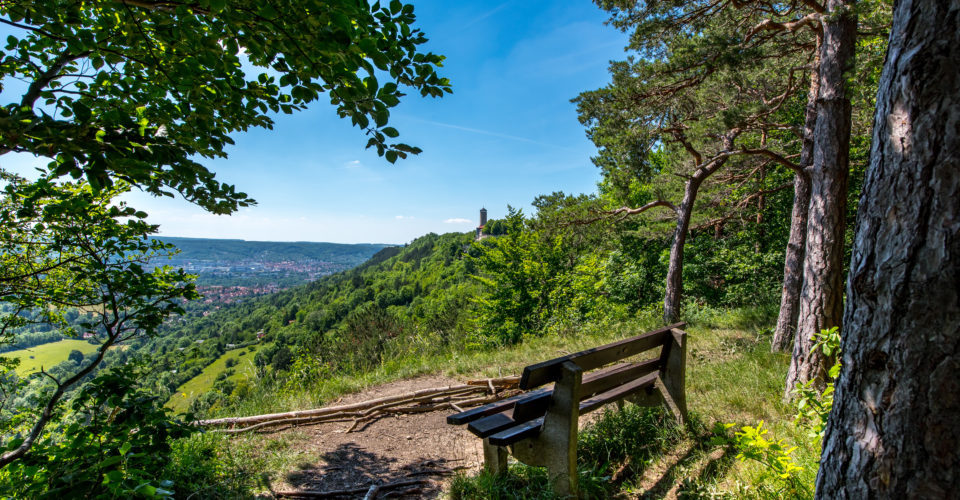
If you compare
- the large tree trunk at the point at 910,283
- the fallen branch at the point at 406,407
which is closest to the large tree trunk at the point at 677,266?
the fallen branch at the point at 406,407

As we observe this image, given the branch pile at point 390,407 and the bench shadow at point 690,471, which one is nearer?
the bench shadow at point 690,471

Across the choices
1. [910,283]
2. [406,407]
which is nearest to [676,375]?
[910,283]

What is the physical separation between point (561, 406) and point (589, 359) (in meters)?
0.42

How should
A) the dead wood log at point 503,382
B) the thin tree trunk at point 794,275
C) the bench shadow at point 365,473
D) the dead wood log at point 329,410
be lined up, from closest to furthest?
the bench shadow at point 365,473, the dead wood log at point 329,410, the thin tree trunk at point 794,275, the dead wood log at point 503,382

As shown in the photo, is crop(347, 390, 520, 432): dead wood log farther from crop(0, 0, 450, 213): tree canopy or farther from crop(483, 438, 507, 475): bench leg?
crop(0, 0, 450, 213): tree canopy

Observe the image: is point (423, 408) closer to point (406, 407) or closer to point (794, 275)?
point (406, 407)

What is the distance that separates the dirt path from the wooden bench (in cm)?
79

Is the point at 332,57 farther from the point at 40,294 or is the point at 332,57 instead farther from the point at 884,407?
the point at 40,294

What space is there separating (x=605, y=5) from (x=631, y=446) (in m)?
6.31

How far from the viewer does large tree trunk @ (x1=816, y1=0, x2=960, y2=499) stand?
1.16 meters

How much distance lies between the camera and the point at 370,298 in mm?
63250

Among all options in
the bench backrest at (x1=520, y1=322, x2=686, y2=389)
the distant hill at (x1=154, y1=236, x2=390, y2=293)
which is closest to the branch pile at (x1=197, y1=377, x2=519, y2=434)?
the bench backrest at (x1=520, y1=322, x2=686, y2=389)

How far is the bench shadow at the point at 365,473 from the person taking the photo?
328 centimetres

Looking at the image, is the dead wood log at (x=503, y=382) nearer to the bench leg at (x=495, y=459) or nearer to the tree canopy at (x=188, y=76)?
the bench leg at (x=495, y=459)
